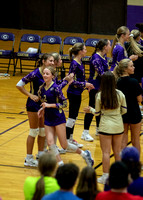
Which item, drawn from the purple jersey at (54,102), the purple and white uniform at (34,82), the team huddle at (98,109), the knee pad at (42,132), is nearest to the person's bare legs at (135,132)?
the team huddle at (98,109)

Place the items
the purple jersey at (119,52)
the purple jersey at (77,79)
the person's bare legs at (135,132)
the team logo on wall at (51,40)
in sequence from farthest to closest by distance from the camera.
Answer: the team logo on wall at (51,40) → the purple jersey at (119,52) → the purple jersey at (77,79) → the person's bare legs at (135,132)

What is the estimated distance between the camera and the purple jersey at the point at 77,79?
6.66 metres

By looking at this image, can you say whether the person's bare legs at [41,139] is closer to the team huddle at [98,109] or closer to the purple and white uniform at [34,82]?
the team huddle at [98,109]

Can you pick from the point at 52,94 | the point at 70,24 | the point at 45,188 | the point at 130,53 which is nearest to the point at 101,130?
the point at 52,94

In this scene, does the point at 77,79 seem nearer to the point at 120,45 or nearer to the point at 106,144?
the point at 120,45

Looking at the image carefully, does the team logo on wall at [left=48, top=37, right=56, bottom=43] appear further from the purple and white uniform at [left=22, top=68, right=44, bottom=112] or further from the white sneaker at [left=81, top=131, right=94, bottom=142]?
the purple and white uniform at [left=22, top=68, right=44, bottom=112]

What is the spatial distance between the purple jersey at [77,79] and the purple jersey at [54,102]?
1.07m

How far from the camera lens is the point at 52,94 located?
5.60 meters

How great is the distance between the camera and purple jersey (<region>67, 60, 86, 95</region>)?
6.66 metres

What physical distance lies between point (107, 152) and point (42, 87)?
1.20 meters

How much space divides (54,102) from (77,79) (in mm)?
1255

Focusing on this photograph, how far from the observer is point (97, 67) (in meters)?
6.97

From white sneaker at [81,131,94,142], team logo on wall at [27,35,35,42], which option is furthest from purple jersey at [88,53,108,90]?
team logo on wall at [27,35,35,42]

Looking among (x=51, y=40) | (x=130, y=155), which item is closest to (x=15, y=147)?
(x=130, y=155)
